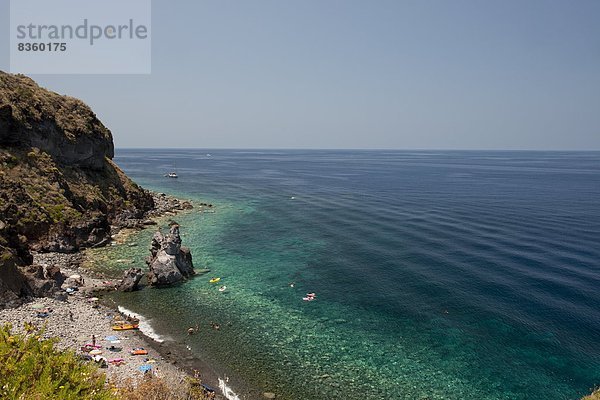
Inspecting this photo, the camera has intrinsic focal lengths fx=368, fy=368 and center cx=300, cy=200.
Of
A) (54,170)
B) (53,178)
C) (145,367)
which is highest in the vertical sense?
(54,170)

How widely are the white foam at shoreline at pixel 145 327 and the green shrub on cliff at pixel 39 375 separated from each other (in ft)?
66.0

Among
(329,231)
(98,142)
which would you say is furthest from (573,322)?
(98,142)

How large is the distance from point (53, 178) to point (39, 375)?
6688 cm

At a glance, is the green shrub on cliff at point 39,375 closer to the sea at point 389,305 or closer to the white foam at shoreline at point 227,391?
the white foam at shoreline at point 227,391

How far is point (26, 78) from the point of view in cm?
9056

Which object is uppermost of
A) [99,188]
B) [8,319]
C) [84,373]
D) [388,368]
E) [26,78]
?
[26,78]

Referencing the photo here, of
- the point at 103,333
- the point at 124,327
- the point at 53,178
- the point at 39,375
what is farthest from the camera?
the point at 53,178

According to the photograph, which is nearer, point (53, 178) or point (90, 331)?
point (90, 331)

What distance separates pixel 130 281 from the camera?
50906 mm

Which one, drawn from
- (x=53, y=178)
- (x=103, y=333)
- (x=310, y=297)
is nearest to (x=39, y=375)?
(x=103, y=333)

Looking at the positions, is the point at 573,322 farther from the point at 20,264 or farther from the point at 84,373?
the point at 20,264

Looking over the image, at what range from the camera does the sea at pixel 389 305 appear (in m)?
34.2

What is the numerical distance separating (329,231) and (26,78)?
83.0 metres

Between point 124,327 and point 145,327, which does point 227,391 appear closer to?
point 145,327
